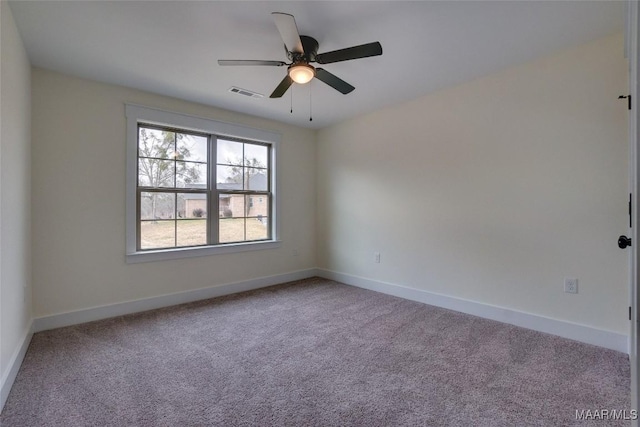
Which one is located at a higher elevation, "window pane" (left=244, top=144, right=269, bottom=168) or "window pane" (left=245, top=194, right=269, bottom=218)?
"window pane" (left=244, top=144, right=269, bottom=168)

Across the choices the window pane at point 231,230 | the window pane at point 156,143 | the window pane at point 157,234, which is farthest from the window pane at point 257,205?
the window pane at point 156,143

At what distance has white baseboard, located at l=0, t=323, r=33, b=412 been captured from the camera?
1717 millimetres

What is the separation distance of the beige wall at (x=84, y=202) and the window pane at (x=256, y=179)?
1.00 metres

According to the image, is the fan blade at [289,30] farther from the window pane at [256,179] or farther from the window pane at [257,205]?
the window pane at [257,205]

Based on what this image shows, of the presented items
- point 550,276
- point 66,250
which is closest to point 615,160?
point 550,276

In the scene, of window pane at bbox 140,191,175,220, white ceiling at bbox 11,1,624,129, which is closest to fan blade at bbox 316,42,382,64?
white ceiling at bbox 11,1,624,129

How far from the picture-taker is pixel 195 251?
3.62m

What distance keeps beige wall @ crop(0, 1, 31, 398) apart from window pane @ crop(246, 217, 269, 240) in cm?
→ 227

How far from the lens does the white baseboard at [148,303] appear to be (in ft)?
9.09

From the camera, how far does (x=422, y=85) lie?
3.17 metres

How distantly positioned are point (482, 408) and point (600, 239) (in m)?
1.77

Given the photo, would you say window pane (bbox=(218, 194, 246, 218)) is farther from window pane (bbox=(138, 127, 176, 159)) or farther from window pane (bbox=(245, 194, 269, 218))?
window pane (bbox=(138, 127, 176, 159))

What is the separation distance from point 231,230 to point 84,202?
1639 millimetres

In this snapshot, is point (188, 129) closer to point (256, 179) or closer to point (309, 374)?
point (256, 179)
